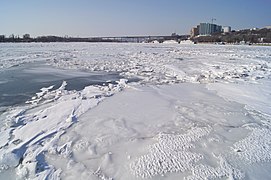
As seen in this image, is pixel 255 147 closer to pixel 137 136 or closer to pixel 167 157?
pixel 167 157

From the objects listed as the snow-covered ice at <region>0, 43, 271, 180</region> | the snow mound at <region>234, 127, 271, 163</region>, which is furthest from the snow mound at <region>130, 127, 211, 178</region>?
the snow mound at <region>234, 127, 271, 163</region>

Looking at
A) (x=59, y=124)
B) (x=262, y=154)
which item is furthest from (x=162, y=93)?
(x=262, y=154)

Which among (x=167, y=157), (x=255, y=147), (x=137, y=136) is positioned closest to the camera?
(x=167, y=157)

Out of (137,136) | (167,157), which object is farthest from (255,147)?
(137,136)

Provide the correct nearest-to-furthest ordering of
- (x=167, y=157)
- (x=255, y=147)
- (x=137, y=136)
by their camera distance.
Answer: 1. (x=167, y=157)
2. (x=255, y=147)
3. (x=137, y=136)

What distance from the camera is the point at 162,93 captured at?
745 cm

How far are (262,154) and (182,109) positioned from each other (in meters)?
2.31

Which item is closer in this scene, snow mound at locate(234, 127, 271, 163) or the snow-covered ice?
the snow-covered ice

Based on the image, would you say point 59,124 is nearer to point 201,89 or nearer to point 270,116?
point 270,116

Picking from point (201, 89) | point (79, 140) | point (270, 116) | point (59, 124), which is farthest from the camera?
point (201, 89)

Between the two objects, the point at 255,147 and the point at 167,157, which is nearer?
the point at 167,157

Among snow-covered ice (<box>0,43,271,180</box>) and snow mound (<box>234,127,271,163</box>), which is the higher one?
snow-covered ice (<box>0,43,271,180</box>)

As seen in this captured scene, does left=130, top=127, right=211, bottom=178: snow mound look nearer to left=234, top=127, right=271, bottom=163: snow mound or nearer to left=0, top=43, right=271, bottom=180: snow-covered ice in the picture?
left=0, top=43, right=271, bottom=180: snow-covered ice

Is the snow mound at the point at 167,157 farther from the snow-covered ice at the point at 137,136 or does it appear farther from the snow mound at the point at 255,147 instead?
the snow mound at the point at 255,147
